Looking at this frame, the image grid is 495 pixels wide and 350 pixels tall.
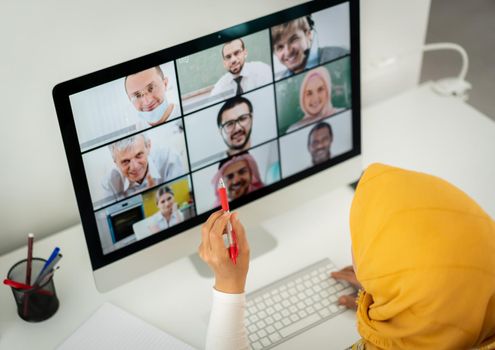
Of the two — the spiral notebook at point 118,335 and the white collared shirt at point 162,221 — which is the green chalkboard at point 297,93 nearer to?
the white collared shirt at point 162,221

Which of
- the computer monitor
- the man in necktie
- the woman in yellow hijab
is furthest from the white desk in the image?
the man in necktie

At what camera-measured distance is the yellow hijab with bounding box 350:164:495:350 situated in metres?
0.95

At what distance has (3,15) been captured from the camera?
1.25 m

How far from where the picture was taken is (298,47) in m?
1.23

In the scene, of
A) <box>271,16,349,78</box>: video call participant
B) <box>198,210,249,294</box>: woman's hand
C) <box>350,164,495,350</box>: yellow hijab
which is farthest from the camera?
<box>271,16,349,78</box>: video call participant

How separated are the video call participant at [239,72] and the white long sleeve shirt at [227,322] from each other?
347 millimetres

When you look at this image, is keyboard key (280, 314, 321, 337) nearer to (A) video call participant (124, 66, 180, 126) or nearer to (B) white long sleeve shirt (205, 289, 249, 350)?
(B) white long sleeve shirt (205, 289, 249, 350)

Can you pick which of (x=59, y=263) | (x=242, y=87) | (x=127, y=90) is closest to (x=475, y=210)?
(x=242, y=87)

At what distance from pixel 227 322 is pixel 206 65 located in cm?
42

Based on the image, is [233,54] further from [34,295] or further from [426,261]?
[34,295]

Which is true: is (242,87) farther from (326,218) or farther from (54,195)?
(54,195)

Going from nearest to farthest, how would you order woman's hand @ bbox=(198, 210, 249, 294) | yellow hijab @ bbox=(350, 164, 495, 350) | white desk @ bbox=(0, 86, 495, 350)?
yellow hijab @ bbox=(350, 164, 495, 350), woman's hand @ bbox=(198, 210, 249, 294), white desk @ bbox=(0, 86, 495, 350)

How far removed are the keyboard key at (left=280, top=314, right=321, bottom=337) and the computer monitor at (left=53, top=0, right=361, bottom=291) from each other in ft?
0.71

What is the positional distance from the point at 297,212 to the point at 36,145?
1.90 ft
